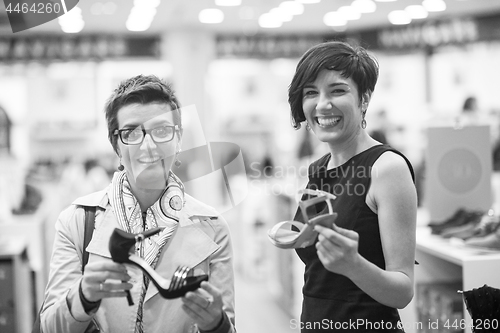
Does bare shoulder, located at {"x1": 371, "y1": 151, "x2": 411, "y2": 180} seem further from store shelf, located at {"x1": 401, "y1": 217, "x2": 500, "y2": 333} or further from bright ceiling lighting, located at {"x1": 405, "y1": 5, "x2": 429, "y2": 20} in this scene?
bright ceiling lighting, located at {"x1": 405, "y1": 5, "x2": 429, "y2": 20}

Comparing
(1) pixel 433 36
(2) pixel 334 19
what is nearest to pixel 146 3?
(2) pixel 334 19

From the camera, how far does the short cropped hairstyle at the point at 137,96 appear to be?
1.18 metres

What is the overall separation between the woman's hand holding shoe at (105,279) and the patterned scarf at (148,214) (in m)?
0.15

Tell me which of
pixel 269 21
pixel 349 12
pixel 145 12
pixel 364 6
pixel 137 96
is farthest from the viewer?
pixel 269 21

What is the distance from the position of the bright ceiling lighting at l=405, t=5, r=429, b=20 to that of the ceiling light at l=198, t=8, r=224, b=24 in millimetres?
1961

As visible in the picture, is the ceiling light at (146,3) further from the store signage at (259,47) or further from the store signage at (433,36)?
the store signage at (259,47)

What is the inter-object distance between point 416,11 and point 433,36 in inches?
94.0

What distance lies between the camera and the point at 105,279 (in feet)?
3.32

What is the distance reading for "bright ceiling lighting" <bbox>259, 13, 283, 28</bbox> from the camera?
4.99 m

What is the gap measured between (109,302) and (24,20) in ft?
3.24

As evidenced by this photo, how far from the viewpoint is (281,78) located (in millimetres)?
7383

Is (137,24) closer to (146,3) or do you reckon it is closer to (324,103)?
(146,3)

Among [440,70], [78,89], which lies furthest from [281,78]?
[78,89]

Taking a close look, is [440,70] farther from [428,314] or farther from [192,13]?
[428,314]
